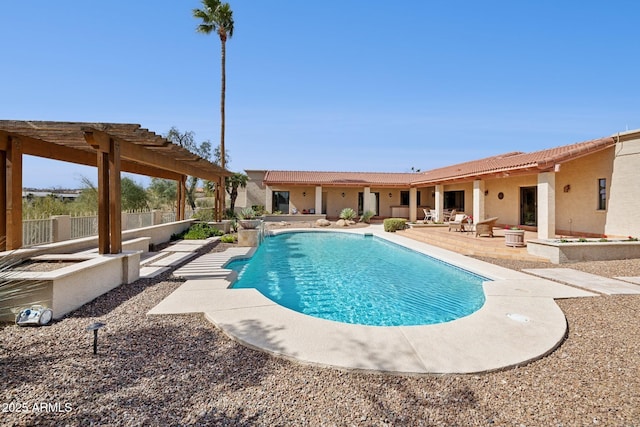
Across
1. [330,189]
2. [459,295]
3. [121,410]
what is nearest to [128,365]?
A: [121,410]

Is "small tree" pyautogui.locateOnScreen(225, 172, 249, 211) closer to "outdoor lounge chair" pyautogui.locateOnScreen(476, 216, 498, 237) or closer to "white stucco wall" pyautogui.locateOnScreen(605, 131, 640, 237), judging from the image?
"outdoor lounge chair" pyautogui.locateOnScreen(476, 216, 498, 237)

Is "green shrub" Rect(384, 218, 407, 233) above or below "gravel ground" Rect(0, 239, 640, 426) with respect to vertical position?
above

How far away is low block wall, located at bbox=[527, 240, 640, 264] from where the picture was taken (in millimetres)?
9094

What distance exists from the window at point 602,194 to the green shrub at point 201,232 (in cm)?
1679

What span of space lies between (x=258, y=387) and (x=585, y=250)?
10898 millimetres

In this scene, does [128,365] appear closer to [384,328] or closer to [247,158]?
[384,328]

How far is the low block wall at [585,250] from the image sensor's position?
9.09 meters

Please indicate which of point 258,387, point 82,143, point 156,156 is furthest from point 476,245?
point 82,143

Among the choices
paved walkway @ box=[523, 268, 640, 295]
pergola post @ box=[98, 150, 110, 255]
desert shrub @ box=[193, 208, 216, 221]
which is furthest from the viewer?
desert shrub @ box=[193, 208, 216, 221]

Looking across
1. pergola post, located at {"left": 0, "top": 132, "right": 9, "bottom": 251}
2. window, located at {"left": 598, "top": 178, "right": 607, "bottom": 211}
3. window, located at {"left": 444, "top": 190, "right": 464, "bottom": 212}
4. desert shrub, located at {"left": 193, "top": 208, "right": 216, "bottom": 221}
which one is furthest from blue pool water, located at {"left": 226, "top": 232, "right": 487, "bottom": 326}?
window, located at {"left": 444, "top": 190, "right": 464, "bottom": 212}

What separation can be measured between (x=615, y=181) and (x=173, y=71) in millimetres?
18638

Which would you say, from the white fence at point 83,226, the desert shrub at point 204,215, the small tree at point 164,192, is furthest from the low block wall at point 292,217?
the white fence at point 83,226

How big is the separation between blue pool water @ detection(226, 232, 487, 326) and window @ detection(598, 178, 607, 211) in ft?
23.4

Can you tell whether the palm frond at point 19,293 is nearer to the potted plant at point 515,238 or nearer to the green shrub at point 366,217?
the potted plant at point 515,238
